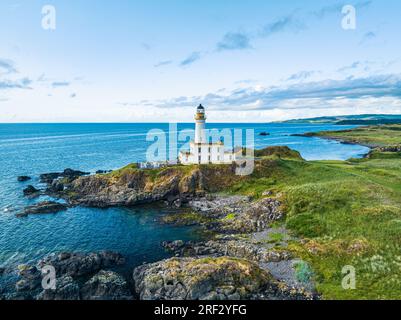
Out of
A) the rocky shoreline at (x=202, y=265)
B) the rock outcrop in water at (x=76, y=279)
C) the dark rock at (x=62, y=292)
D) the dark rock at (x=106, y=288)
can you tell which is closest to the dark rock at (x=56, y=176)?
the rocky shoreline at (x=202, y=265)

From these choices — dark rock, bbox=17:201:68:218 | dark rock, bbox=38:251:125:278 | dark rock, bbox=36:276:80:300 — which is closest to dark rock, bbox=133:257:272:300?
dark rock, bbox=38:251:125:278

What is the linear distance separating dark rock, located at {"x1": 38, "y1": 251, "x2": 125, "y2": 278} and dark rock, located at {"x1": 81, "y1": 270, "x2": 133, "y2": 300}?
7.05ft

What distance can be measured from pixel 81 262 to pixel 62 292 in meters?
4.03

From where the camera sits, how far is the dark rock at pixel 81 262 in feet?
80.5

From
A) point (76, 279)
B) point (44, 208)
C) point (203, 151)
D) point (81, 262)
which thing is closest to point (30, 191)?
point (44, 208)

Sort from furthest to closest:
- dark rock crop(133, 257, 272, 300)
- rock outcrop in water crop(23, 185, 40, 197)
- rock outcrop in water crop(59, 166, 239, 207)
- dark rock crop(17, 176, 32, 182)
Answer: dark rock crop(17, 176, 32, 182), rock outcrop in water crop(23, 185, 40, 197), rock outcrop in water crop(59, 166, 239, 207), dark rock crop(133, 257, 272, 300)

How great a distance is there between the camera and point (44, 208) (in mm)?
40750

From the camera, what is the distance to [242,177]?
47.4 m

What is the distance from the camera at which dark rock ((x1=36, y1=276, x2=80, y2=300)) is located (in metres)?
21.0

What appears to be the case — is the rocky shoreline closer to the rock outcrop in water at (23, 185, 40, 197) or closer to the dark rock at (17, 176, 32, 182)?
the rock outcrop in water at (23, 185, 40, 197)

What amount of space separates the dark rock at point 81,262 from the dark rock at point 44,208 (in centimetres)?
1497
